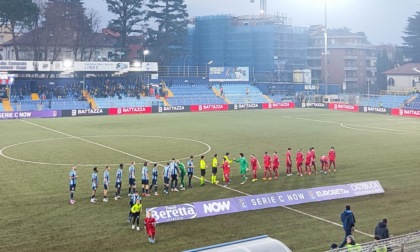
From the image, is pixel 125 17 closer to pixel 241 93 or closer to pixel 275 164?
pixel 241 93

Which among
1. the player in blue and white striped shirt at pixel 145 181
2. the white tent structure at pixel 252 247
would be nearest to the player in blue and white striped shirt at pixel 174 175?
the player in blue and white striped shirt at pixel 145 181

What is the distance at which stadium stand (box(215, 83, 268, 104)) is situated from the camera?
8438 centimetres

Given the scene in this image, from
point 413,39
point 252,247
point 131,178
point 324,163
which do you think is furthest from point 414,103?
point 252,247

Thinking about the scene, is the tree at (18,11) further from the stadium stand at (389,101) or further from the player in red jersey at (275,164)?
the player in red jersey at (275,164)

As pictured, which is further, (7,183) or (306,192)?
(7,183)

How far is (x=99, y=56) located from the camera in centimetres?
10150

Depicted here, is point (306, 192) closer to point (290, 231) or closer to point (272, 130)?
point (290, 231)

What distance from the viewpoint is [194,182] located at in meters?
26.6

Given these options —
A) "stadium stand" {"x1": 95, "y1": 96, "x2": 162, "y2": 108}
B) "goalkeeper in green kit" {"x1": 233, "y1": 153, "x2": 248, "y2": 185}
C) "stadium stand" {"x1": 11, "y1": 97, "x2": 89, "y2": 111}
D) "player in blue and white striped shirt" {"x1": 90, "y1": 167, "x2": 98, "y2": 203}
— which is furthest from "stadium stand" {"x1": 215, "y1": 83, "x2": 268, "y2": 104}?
"player in blue and white striped shirt" {"x1": 90, "y1": 167, "x2": 98, "y2": 203}

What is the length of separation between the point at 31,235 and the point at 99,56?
286 ft

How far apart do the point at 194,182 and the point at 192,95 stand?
55715 millimetres

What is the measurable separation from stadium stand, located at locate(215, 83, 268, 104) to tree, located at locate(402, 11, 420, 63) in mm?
46322

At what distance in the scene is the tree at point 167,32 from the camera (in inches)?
3816

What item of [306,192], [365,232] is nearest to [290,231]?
[365,232]
